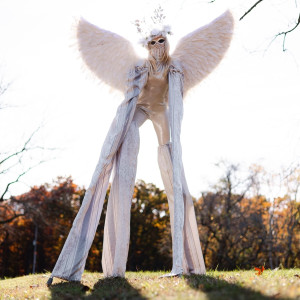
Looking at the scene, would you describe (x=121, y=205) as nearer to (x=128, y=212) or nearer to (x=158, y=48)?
(x=128, y=212)

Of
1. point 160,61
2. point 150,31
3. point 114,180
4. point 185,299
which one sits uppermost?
point 150,31

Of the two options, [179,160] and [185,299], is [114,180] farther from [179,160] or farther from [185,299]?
[185,299]

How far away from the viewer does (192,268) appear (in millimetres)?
5250

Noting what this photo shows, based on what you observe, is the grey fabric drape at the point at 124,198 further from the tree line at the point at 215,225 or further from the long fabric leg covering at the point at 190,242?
the tree line at the point at 215,225

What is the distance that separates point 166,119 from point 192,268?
228 cm

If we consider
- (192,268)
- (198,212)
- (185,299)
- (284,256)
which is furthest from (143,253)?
(185,299)

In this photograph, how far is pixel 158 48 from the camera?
223 inches

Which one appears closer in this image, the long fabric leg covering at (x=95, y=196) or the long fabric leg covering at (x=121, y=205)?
the long fabric leg covering at (x=95, y=196)

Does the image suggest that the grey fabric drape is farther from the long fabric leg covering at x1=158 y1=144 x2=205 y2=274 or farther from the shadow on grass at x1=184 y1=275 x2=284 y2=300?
the shadow on grass at x1=184 y1=275 x2=284 y2=300

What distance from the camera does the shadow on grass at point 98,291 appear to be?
10.7 feet

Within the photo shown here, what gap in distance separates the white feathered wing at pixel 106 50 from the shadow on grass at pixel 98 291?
315 centimetres

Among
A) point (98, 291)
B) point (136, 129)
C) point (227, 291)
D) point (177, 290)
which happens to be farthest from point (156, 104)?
point (227, 291)

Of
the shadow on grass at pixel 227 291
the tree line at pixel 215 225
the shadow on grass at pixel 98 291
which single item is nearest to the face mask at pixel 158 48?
the shadow on grass at pixel 98 291

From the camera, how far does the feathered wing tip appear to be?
5.99m
